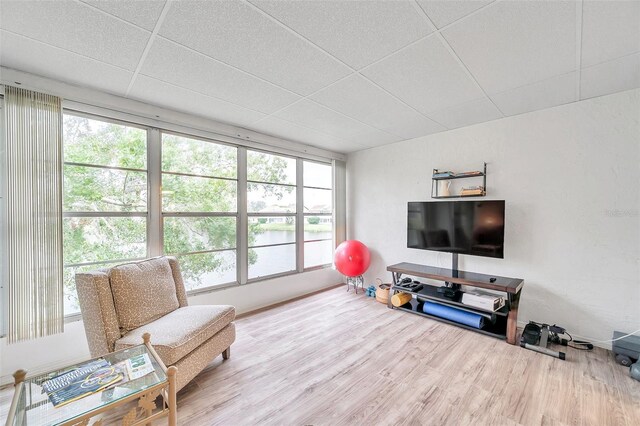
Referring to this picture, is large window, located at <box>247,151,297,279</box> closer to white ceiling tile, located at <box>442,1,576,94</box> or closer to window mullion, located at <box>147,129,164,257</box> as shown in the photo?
window mullion, located at <box>147,129,164,257</box>

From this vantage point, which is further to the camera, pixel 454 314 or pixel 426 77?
pixel 454 314

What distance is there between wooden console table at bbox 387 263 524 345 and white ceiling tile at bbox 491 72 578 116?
1939mm

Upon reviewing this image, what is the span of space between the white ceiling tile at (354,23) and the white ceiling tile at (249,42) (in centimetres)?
10

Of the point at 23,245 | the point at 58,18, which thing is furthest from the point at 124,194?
the point at 58,18

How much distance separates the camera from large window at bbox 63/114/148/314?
7.88 feet

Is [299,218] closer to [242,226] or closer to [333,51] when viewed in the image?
[242,226]

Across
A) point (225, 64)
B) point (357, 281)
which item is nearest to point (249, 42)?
point (225, 64)

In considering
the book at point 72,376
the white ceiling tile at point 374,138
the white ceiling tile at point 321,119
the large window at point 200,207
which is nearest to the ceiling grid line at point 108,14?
the white ceiling tile at point 321,119

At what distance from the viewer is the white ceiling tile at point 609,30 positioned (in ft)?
4.71

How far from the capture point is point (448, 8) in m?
1.45

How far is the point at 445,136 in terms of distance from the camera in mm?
3592

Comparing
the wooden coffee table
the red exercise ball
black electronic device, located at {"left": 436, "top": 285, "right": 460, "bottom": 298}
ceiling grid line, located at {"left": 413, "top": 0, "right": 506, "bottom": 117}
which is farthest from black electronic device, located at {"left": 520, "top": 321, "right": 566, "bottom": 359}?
the wooden coffee table

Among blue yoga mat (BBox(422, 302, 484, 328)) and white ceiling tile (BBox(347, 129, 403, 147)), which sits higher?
white ceiling tile (BBox(347, 129, 403, 147))

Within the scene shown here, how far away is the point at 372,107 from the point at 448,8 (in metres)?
1.35
